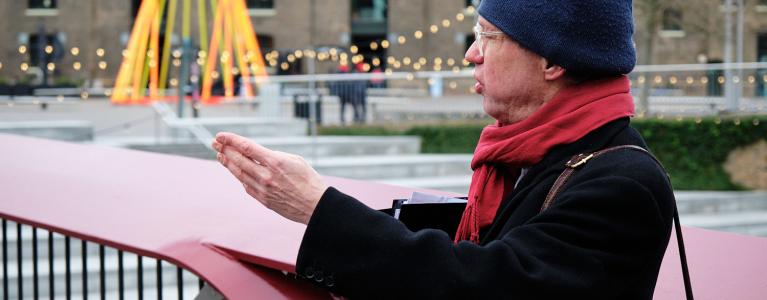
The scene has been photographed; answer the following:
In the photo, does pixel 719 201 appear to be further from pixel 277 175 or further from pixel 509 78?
pixel 277 175

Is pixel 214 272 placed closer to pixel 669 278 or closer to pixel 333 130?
pixel 669 278

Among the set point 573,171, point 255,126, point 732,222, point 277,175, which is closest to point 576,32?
point 573,171

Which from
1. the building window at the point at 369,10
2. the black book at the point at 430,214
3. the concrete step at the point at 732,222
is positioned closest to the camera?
the black book at the point at 430,214

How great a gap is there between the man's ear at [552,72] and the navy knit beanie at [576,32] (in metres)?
0.02

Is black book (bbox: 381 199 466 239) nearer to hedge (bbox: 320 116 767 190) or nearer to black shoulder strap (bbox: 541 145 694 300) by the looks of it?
black shoulder strap (bbox: 541 145 694 300)

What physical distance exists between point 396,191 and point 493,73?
644mm

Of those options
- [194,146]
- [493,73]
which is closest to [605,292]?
[493,73]

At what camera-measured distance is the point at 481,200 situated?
1.63 meters

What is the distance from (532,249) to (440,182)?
33.8 ft

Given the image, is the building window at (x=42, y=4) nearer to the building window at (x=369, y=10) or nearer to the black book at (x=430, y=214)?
the building window at (x=369, y=10)

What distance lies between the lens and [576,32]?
1535 mm

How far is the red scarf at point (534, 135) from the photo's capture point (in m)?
1.55

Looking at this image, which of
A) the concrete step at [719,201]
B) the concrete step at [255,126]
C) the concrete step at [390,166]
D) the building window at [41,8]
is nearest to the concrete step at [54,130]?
the concrete step at [255,126]

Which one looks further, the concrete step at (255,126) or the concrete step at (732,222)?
the concrete step at (255,126)
